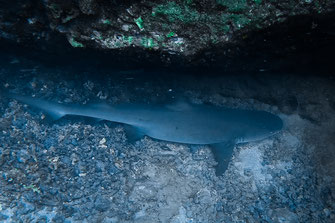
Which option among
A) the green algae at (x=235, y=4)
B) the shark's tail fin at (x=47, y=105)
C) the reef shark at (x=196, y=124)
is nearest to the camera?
the green algae at (x=235, y=4)

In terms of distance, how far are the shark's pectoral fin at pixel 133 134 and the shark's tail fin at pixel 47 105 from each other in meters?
0.97

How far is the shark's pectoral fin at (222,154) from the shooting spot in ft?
10.5

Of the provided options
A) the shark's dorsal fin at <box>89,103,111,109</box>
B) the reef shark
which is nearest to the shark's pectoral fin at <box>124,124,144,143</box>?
the reef shark

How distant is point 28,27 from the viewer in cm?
225

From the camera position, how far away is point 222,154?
330cm

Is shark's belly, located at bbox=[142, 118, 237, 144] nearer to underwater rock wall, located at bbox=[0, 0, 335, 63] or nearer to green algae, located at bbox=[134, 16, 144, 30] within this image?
underwater rock wall, located at bbox=[0, 0, 335, 63]

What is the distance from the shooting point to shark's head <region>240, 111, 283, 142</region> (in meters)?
3.37

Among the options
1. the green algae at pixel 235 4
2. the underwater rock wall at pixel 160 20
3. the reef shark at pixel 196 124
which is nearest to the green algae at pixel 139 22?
the underwater rock wall at pixel 160 20

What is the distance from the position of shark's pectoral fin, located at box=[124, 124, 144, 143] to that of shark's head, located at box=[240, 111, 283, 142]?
1652mm

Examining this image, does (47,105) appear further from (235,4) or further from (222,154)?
(235,4)

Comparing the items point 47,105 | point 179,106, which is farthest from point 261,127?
point 47,105

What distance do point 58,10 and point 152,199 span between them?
248 centimetres

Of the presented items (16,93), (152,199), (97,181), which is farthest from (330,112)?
(16,93)

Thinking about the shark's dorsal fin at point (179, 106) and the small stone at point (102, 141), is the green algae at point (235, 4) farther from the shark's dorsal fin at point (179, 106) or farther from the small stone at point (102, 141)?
the small stone at point (102, 141)
